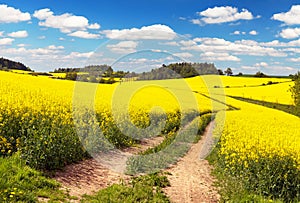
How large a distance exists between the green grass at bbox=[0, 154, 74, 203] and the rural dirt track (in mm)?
520

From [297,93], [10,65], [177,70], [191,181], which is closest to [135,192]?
[191,181]

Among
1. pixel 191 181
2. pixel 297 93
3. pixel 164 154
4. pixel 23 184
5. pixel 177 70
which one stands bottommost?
pixel 191 181

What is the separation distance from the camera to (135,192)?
845cm

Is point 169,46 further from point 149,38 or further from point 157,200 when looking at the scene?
point 157,200

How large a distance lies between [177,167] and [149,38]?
4.77 meters

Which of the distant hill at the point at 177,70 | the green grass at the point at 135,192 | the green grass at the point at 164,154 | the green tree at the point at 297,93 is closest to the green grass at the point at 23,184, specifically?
the green grass at the point at 135,192

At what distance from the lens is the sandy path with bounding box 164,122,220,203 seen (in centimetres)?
888

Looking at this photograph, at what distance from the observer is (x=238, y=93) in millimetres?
57562

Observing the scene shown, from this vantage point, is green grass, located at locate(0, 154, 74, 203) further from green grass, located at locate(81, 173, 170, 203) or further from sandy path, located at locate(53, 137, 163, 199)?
green grass, located at locate(81, 173, 170, 203)

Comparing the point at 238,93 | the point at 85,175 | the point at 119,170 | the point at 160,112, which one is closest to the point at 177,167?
the point at 119,170

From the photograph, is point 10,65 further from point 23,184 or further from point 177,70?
point 23,184

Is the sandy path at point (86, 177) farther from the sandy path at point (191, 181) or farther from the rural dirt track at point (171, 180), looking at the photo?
the sandy path at point (191, 181)

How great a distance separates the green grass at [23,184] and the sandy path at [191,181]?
289cm

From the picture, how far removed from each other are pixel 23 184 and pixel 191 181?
508 centimetres
